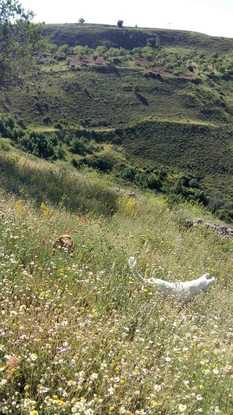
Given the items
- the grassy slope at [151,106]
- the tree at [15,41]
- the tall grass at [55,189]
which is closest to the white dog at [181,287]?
the tall grass at [55,189]

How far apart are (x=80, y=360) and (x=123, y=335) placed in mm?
463

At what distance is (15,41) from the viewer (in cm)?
2317

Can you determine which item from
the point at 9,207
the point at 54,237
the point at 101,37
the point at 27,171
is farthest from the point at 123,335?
the point at 101,37

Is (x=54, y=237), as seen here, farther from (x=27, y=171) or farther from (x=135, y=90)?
(x=135, y=90)

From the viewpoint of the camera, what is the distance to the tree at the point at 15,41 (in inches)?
899

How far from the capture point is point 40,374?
3.39m

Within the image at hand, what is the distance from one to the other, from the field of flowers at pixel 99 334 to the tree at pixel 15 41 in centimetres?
1765

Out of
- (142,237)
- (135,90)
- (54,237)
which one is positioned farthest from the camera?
(135,90)

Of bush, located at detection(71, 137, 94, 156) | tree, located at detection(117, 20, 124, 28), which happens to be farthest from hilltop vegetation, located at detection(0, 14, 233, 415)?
tree, located at detection(117, 20, 124, 28)

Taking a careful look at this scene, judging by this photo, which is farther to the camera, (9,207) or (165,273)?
(9,207)

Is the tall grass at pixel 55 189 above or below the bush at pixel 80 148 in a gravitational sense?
above

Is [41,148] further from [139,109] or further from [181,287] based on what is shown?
[181,287]

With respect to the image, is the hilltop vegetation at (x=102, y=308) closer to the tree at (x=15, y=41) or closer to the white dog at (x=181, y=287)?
the white dog at (x=181, y=287)

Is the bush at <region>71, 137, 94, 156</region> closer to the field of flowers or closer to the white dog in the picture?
the field of flowers
